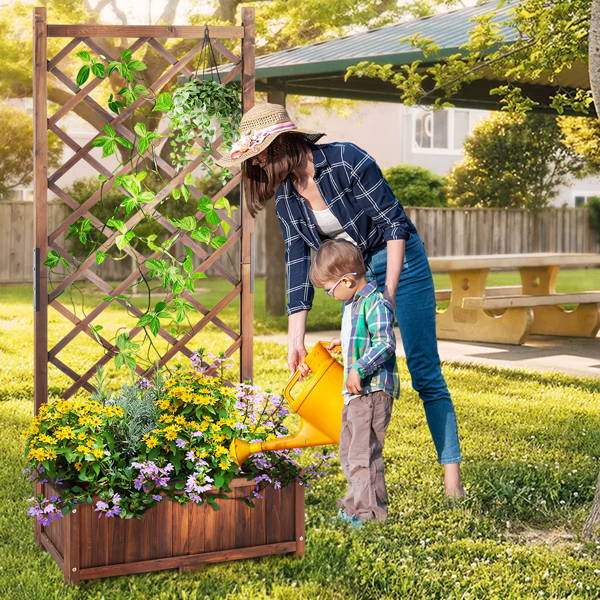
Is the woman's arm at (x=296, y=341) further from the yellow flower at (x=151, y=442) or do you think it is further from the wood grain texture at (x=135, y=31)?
the wood grain texture at (x=135, y=31)

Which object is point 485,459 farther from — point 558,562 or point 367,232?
point 367,232

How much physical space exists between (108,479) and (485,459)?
216 centimetres

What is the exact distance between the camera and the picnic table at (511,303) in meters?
7.88

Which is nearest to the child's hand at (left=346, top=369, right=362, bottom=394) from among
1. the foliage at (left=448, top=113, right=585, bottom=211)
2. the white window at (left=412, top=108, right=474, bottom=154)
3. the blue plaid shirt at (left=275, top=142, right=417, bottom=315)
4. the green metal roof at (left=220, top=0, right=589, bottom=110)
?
the blue plaid shirt at (left=275, top=142, right=417, bottom=315)

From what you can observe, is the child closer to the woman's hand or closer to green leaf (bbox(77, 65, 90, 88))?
the woman's hand

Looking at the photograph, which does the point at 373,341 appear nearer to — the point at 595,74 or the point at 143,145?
the point at 143,145

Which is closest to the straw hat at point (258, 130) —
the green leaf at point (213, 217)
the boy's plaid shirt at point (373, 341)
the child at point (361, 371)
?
the green leaf at point (213, 217)

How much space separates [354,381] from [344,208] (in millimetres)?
643

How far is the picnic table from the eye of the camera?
7.88 m

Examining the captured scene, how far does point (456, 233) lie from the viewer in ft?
63.1

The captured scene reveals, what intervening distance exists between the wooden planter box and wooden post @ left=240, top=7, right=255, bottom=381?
25.4 inches

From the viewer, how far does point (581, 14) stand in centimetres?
421

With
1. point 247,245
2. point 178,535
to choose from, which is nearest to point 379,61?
point 247,245

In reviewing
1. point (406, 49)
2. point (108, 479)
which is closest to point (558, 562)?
point (108, 479)
